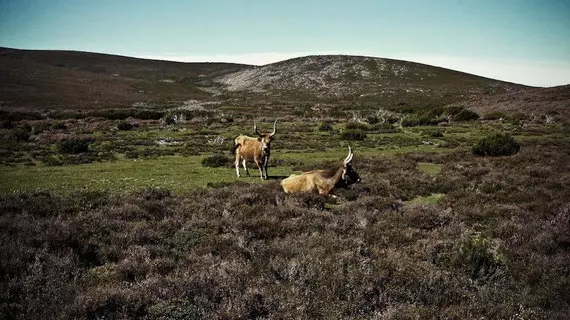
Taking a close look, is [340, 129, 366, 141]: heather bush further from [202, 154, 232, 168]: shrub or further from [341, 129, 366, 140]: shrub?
[202, 154, 232, 168]: shrub

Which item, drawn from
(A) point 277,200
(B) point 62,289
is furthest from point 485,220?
(B) point 62,289

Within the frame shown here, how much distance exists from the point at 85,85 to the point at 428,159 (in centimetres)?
12129

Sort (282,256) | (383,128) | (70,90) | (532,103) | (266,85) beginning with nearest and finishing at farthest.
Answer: (282,256) → (383,128) → (532,103) → (70,90) → (266,85)

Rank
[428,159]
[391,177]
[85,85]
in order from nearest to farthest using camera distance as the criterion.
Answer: [391,177], [428,159], [85,85]

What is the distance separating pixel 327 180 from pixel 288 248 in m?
5.94

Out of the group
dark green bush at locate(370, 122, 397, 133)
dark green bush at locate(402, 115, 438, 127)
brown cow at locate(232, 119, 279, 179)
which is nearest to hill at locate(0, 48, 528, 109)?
dark green bush at locate(402, 115, 438, 127)

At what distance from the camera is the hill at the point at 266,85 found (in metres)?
103

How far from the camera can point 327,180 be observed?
1426 centimetres

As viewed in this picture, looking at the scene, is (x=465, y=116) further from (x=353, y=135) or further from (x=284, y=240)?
(x=284, y=240)

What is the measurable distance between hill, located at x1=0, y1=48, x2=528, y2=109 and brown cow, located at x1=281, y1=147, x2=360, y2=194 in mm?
81099

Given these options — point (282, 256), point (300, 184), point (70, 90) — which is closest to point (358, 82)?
point (70, 90)

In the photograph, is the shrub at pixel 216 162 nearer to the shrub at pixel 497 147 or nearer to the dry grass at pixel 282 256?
the dry grass at pixel 282 256

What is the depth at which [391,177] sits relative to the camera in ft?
61.1

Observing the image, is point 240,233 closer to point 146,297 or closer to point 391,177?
point 146,297
